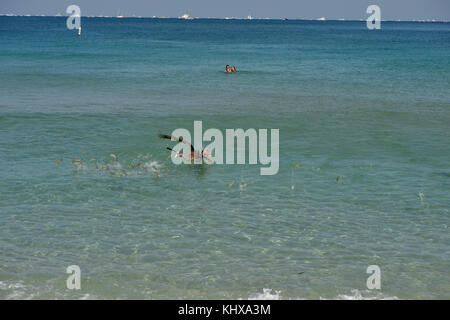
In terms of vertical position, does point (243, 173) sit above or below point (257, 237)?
above

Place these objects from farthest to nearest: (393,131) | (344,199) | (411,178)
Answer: (393,131)
(411,178)
(344,199)

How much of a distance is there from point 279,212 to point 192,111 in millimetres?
18295

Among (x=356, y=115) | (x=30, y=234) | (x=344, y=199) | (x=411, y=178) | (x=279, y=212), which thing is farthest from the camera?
(x=356, y=115)

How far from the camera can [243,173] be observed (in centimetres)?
2139

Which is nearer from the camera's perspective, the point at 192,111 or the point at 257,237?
the point at 257,237

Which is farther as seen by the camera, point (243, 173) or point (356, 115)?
point (356, 115)

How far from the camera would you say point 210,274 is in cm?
1328

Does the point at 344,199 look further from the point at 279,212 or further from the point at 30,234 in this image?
the point at 30,234

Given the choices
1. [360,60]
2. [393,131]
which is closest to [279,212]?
[393,131]

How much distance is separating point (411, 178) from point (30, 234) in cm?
1324

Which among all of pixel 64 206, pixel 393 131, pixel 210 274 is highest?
pixel 393 131

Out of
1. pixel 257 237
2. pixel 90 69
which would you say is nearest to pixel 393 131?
pixel 257 237

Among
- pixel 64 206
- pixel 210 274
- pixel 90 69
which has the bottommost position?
pixel 210 274

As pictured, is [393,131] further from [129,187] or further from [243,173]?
[129,187]
